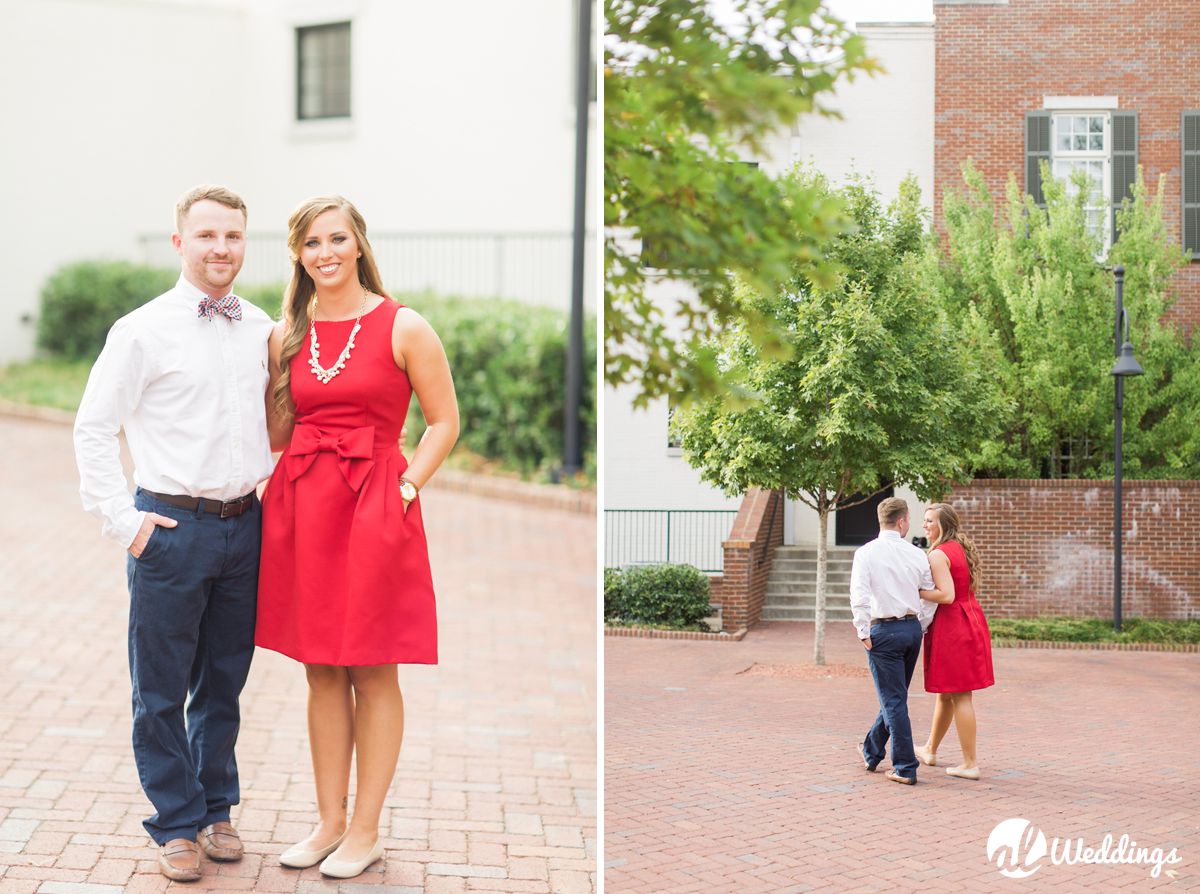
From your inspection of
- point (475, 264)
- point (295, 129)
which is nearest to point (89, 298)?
point (295, 129)

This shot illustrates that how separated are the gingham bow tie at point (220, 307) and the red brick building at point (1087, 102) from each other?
6.50 ft

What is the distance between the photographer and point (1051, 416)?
11.8 ft

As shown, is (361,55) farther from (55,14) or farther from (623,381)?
(623,381)

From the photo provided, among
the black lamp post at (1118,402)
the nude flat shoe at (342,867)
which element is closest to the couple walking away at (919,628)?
the black lamp post at (1118,402)

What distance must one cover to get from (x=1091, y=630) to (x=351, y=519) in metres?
2.01

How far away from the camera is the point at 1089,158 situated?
3.62m

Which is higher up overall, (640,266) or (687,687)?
(640,266)

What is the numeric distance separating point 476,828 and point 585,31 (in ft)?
33.1

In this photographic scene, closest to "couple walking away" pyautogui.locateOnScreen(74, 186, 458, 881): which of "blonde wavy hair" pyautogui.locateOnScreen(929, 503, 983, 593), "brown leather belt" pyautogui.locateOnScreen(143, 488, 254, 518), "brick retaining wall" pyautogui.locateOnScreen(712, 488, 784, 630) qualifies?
"brown leather belt" pyautogui.locateOnScreen(143, 488, 254, 518)

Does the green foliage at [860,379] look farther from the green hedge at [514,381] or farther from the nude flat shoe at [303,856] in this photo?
the green hedge at [514,381]

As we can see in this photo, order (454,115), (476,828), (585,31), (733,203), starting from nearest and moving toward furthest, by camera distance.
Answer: (733,203), (476,828), (585,31), (454,115)

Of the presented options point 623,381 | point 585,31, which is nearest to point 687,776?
point 623,381

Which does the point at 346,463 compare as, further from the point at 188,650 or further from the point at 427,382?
the point at 188,650

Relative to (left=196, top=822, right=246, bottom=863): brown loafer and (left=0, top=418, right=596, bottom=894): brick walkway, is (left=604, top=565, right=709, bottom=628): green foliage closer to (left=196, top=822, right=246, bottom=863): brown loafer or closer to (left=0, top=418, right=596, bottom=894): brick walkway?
(left=0, top=418, right=596, bottom=894): brick walkway
